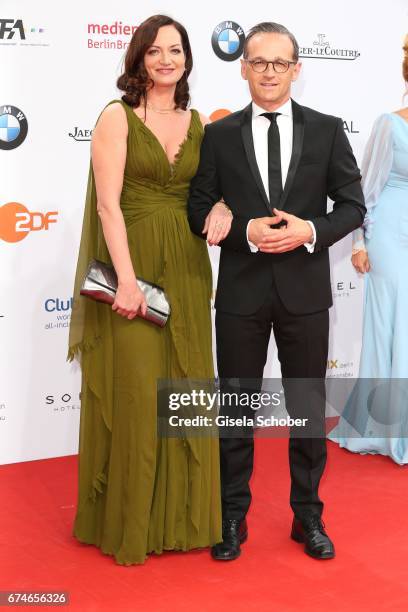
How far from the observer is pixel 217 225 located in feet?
11.1

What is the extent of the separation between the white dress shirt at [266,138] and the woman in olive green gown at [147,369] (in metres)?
0.25

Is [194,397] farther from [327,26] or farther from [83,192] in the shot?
[327,26]

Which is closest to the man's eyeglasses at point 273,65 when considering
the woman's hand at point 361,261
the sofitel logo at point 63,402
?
the woman's hand at point 361,261

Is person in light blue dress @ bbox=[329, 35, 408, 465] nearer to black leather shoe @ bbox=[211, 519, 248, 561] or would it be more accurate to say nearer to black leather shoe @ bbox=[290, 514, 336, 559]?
black leather shoe @ bbox=[290, 514, 336, 559]

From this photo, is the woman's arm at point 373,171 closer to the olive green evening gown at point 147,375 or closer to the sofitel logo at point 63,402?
the olive green evening gown at point 147,375

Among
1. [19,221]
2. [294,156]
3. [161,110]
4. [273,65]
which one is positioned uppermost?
[273,65]

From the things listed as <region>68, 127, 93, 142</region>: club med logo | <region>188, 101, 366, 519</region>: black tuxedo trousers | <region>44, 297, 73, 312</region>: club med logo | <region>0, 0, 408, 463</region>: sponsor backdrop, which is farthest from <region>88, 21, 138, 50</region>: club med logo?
<region>188, 101, 366, 519</region>: black tuxedo trousers

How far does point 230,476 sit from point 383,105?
2879mm

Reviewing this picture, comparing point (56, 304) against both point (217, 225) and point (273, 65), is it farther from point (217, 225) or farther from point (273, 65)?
point (273, 65)

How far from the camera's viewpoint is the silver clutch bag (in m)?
3.47

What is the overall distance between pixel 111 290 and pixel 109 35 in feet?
5.97

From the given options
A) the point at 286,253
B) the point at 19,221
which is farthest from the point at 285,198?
the point at 19,221

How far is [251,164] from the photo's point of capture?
11.1ft

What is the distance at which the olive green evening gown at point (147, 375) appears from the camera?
11.7 feet
